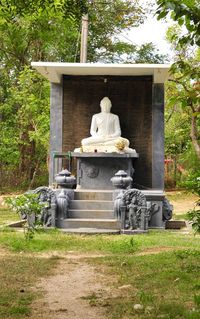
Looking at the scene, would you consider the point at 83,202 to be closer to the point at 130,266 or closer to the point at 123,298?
the point at 130,266

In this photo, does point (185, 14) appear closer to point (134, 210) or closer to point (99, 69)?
point (134, 210)

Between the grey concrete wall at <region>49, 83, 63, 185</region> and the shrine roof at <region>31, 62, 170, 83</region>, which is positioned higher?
the shrine roof at <region>31, 62, 170, 83</region>

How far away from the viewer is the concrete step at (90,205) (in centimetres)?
1063

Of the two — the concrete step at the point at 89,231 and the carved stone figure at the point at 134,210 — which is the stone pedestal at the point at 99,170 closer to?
the carved stone figure at the point at 134,210

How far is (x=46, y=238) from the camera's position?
850 cm

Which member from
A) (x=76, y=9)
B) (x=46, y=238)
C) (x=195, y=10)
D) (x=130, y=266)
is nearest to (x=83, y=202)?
(x=46, y=238)

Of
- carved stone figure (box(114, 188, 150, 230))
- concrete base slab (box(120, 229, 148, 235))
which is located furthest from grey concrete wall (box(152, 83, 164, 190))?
concrete base slab (box(120, 229, 148, 235))

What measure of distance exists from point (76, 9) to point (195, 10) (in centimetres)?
212

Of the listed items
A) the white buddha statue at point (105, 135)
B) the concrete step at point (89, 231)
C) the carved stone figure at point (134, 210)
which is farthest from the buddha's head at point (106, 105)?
the concrete step at point (89, 231)

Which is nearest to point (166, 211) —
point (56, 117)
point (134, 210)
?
point (134, 210)

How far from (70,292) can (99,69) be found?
25.9 ft

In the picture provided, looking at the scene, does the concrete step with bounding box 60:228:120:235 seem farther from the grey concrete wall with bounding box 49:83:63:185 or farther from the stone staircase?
the grey concrete wall with bounding box 49:83:63:185

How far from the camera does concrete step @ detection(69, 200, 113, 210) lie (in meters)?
10.6

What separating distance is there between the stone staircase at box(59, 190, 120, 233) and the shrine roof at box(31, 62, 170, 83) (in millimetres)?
2682
